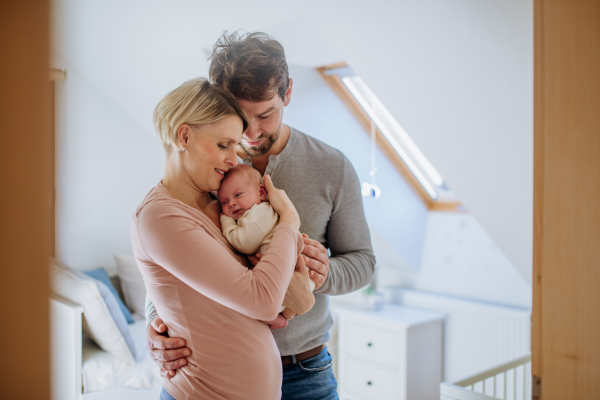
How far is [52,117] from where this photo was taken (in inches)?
11.9

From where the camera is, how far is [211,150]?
95 centimetres

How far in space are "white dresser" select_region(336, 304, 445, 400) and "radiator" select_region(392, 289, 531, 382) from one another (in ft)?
0.24

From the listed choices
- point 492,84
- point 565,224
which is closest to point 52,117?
point 565,224

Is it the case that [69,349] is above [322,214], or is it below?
below

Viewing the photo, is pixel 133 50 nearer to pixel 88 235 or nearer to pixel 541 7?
pixel 88 235

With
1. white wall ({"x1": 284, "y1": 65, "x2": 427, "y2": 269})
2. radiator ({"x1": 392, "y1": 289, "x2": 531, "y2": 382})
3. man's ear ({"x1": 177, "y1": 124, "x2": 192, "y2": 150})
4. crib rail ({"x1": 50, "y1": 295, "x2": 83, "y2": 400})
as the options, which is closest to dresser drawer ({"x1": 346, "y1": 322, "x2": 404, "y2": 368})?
radiator ({"x1": 392, "y1": 289, "x2": 531, "y2": 382})

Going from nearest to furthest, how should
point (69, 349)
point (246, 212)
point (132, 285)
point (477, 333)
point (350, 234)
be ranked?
point (246, 212)
point (350, 234)
point (69, 349)
point (477, 333)
point (132, 285)

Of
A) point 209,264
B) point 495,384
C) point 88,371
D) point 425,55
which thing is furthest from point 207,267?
point 88,371

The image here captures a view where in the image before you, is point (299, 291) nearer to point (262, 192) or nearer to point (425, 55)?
point (262, 192)

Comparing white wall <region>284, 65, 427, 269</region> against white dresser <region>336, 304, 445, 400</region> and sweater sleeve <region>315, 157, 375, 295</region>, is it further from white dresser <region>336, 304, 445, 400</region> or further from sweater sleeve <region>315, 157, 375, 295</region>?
sweater sleeve <region>315, 157, 375, 295</region>

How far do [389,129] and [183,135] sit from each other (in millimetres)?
2463

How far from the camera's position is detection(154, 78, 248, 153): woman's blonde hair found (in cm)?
92

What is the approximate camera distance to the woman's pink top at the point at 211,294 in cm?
79

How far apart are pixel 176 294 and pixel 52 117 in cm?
62
